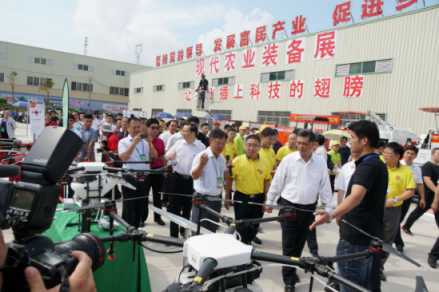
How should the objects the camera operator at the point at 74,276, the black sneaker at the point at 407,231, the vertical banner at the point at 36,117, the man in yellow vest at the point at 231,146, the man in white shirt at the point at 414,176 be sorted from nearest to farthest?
the camera operator at the point at 74,276
the man in white shirt at the point at 414,176
the black sneaker at the point at 407,231
the man in yellow vest at the point at 231,146
the vertical banner at the point at 36,117

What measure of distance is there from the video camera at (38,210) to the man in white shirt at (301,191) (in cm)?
266

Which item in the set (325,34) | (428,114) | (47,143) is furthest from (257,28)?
(47,143)

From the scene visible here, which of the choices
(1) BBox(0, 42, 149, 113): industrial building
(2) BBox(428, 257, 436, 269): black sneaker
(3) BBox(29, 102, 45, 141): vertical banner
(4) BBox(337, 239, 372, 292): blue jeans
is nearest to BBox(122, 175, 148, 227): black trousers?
(4) BBox(337, 239, 372, 292): blue jeans

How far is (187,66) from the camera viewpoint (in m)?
29.8

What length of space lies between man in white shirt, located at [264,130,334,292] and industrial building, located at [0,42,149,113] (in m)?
45.6

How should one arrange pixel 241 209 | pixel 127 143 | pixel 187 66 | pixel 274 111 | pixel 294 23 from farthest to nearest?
pixel 187 66
pixel 274 111
pixel 294 23
pixel 127 143
pixel 241 209

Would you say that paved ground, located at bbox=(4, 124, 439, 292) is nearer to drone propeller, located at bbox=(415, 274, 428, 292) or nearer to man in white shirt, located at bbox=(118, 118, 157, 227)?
man in white shirt, located at bbox=(118, 118, 157, 227)

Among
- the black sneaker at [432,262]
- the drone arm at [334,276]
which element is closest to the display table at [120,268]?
the drone arm at [334,276]

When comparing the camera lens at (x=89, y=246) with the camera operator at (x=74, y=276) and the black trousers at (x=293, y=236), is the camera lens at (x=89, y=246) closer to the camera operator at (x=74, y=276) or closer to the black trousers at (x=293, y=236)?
the camera operator at (x=74, y=276)

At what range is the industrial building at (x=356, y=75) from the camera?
47.7ft

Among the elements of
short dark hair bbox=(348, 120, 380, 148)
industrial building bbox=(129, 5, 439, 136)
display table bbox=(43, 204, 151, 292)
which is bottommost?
display table bbox=(43, 204, 151, 292)

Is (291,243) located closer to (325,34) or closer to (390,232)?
(390,232)

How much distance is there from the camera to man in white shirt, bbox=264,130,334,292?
3229 millimetres

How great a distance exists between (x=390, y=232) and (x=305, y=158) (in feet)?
5.75
